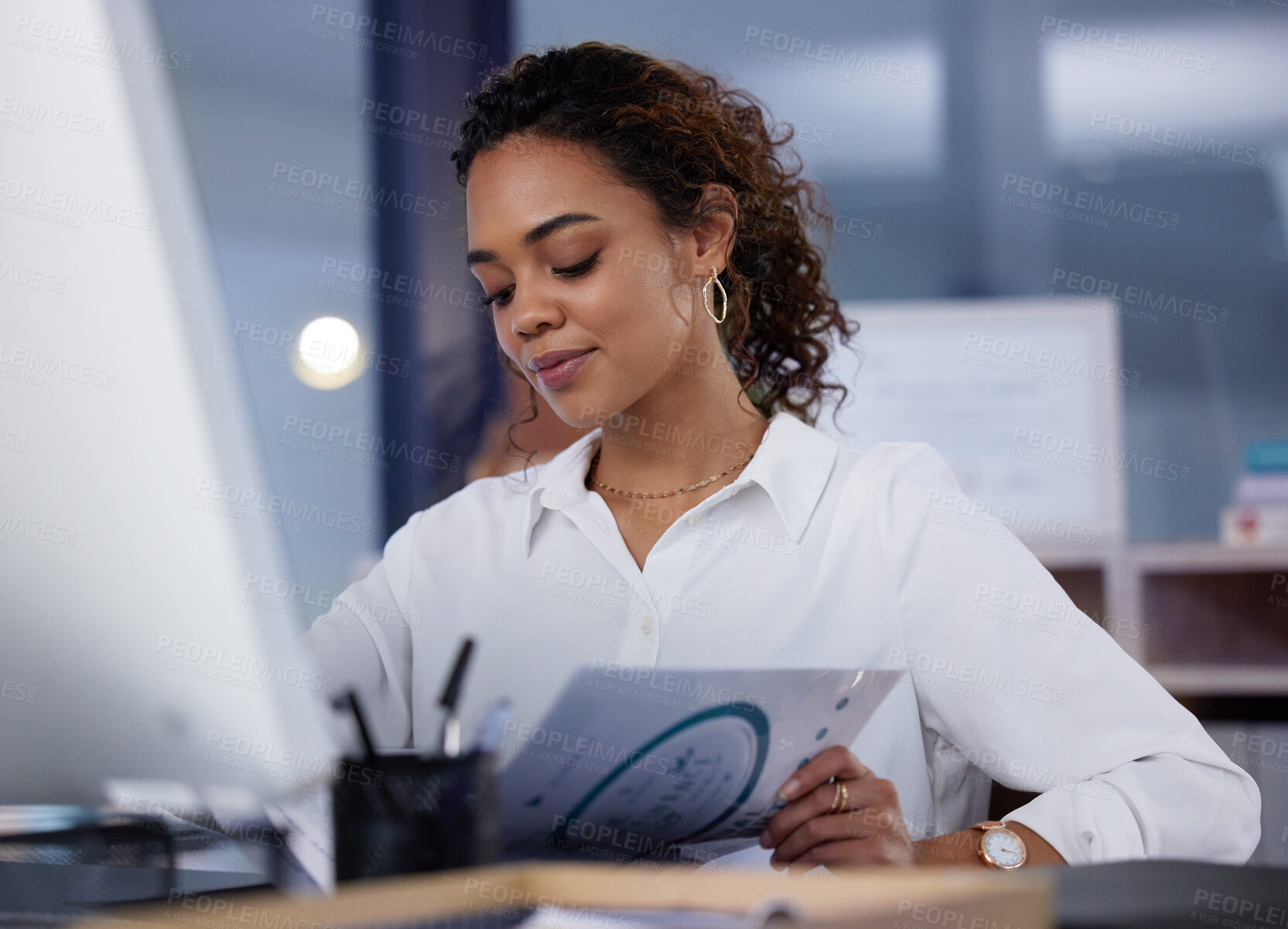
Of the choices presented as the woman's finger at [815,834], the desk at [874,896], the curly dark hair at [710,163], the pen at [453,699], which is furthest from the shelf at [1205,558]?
the pen at [453,699]

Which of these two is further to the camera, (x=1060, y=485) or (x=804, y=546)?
(x=1060, y=485)

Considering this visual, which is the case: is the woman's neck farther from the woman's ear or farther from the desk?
the desk

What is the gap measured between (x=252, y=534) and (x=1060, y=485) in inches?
93.5

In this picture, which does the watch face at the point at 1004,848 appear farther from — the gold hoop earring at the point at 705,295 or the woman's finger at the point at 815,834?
the gold hoop earring at the point at 705,295

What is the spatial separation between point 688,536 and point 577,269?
381 millimetres

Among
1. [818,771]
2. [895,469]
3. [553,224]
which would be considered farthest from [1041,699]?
[553,224]

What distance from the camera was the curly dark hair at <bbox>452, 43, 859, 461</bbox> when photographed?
146cm

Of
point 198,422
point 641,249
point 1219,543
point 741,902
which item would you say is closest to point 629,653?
point 641,249

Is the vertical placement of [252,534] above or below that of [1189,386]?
below

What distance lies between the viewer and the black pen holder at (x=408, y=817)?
60 cm

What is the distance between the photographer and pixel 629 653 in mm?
1388

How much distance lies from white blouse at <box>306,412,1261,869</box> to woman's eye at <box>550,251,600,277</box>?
1.06 feet

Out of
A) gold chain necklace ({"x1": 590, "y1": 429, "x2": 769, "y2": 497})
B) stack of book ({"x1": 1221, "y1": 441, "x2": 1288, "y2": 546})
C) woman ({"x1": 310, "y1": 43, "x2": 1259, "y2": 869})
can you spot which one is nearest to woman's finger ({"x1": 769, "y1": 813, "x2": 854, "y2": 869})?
woman ({"x1": 310, "y1": 43, "x2": 1259, "y2": 869})

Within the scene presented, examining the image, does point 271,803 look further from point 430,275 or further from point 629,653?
point 430,275
